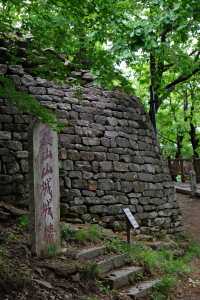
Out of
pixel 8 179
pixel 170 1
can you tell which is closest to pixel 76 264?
pixel 8 179

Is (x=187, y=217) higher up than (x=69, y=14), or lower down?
lower down

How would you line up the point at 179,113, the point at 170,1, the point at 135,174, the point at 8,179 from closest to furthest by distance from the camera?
the point at 170,1 < the point at 8,179 < the point at 135,174 < the point at 179,113

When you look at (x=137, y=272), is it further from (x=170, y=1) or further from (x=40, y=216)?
(x=170, y=1)

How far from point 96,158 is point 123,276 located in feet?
10.7

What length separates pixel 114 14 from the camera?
4715 mm

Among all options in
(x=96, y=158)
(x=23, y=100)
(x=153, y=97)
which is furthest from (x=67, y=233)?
(x=153, y=97)

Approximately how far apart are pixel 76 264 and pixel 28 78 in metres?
3.87

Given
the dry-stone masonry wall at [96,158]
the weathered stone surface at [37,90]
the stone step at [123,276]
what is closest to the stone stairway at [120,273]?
the stone step at [123,276]

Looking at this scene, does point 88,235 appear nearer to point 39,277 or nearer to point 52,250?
point 52,250

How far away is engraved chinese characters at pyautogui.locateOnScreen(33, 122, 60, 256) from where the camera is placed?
496 cm

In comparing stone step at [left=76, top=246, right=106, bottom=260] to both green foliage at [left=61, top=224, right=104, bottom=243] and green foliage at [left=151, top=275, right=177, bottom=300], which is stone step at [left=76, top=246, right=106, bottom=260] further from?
green foliage at [left=151, top=275, right=177, bottom=300]

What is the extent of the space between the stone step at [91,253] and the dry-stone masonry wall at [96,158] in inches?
68.5

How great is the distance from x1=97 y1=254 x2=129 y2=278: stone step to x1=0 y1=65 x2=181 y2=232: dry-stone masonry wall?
6.04ft

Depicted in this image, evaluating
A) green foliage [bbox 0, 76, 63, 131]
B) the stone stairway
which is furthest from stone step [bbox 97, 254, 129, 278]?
green foliage [bbox 0, 76, 63, 131]
